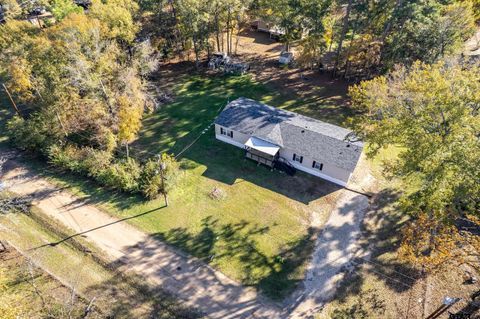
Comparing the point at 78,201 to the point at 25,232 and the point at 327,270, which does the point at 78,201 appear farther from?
the point at 327,270

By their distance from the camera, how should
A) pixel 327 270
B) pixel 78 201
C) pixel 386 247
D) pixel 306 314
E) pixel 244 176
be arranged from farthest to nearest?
pixel 244 176 < pixel 78 201 < pixel 386 247 < pixel 327 270 < pixel 306 314

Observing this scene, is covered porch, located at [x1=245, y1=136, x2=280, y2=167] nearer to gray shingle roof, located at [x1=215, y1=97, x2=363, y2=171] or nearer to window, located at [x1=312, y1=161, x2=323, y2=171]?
gray shingle roof, located at [x1=215, y1=97, x2=363, y2=171]

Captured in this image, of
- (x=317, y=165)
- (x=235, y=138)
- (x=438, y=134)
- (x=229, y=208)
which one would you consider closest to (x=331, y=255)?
(x=317, y=165)

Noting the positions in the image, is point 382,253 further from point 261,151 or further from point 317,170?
point 261,151

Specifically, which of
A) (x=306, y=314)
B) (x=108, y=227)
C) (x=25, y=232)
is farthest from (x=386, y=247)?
(x=25, y=232)

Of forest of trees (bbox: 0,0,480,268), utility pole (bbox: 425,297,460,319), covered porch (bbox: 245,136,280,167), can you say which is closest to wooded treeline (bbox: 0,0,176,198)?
forest of trees (bbox: 0,0,480,268)

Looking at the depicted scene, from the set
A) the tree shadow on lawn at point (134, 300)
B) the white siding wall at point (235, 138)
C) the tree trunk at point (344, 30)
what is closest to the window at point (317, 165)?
the white siding wall at point (235, 138)

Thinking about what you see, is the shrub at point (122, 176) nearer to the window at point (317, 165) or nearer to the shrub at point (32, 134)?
the shrub at point (32, 134)
